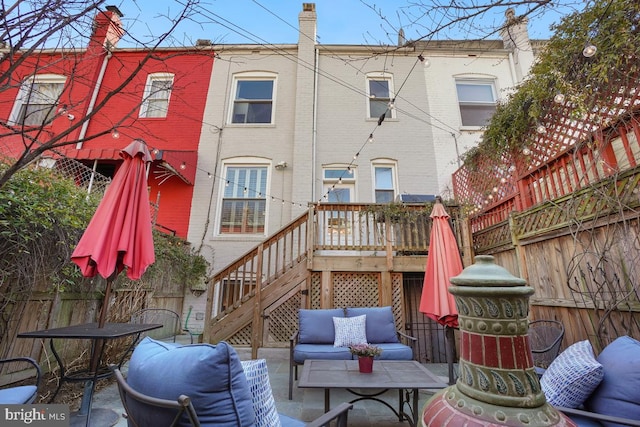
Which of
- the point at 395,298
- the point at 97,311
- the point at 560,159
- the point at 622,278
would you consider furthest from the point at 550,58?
the point at 97,311

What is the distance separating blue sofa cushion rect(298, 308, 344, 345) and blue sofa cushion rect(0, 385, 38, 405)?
259 cm

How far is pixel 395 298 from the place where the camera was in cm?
458

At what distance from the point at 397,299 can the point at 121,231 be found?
3.83 m

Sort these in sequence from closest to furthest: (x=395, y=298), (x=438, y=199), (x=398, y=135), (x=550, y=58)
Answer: (x=550, y=58) → (x=438, y=199) → (x=395, y=298) → (x=398, y=135)

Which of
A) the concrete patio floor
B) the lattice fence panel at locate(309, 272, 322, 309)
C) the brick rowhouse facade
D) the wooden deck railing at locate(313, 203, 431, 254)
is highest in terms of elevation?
the brick rowhouse facade

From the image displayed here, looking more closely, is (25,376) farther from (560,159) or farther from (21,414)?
(560,159)

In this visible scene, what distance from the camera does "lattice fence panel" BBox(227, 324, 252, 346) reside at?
175 inches

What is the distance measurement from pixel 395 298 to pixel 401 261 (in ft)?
1.95

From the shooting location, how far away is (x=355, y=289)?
466 cm

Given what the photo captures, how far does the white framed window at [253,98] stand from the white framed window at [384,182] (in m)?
2.87

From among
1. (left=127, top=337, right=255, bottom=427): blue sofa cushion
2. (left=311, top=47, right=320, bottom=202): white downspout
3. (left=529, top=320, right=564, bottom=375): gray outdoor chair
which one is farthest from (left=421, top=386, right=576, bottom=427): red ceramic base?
(left=311, top=47, right=320, bottom=202): white downspout

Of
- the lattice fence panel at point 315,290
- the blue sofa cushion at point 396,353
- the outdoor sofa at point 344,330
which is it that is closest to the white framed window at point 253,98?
the lattice fence panel at point 315,290

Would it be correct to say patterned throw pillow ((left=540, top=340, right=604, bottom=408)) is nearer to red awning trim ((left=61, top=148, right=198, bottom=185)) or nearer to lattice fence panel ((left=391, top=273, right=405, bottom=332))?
lattice fence panel ((left=391, top=273, right=405, bottom=332))

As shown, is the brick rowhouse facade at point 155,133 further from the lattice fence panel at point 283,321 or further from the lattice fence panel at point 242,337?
the lattice fence panel at point 283,321
